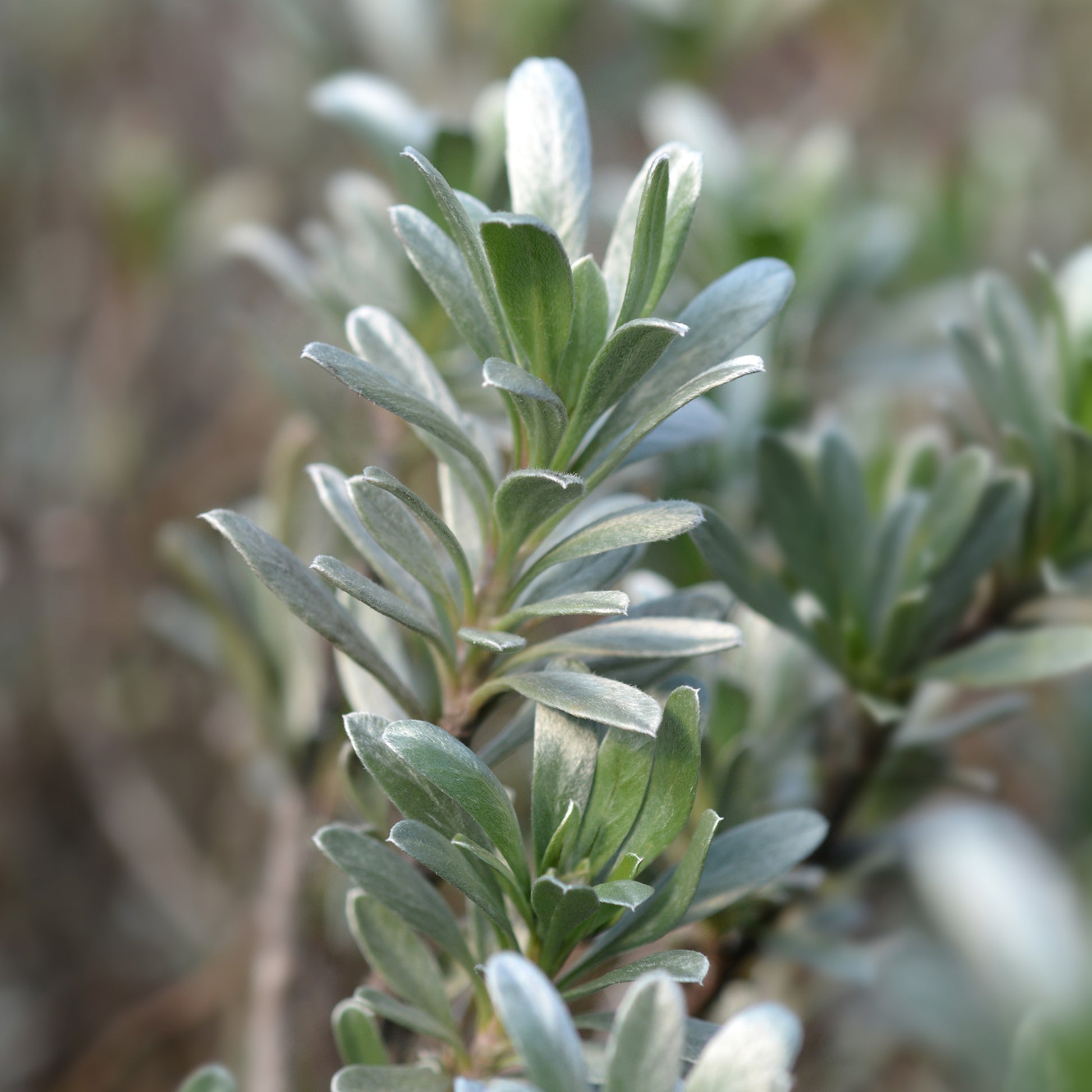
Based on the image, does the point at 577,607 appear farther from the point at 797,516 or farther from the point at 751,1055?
the point at 797,516

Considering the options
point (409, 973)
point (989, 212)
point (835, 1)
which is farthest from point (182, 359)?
point (409, 973)

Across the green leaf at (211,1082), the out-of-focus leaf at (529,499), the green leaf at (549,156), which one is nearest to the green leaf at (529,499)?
the out-of-focus leaf at (529,499)

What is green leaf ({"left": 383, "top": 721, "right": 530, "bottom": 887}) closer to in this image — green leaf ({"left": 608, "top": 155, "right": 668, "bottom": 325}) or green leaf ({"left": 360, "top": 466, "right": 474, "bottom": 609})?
green leaf ({"left": 360, "top": 466, "right": 474, "bottom": 609})

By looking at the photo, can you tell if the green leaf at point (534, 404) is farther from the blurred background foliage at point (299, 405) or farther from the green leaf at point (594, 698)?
the blurred background foliage at point (299, 405)

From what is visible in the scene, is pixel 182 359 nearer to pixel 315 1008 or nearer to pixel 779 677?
pixel 315 1008

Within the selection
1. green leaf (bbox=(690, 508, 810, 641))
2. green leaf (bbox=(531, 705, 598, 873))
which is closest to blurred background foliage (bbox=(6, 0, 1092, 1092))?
green leaf (bbox=(690, 508, 810, 641))

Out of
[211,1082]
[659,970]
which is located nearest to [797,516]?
[659,970]
